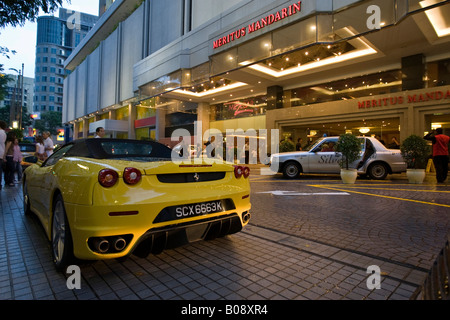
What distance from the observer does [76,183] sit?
2.38 m

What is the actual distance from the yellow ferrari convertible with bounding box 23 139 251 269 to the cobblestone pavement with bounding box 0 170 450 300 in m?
0.29

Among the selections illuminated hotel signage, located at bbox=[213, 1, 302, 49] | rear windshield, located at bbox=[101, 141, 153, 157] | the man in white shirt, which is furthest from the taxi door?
the man in white shirt

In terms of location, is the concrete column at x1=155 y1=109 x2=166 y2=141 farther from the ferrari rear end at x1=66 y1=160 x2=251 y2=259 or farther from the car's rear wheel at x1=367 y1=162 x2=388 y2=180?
the ferrari rear end at x1=66 y1=160 x2=251 y2=259

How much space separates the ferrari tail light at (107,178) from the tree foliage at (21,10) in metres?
8.13

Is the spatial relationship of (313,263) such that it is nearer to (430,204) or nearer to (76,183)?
(76,183)

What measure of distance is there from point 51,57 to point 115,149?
Answer: 383ft

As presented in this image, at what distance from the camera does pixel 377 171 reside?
10.3m

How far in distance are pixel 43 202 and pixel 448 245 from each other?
3857mm

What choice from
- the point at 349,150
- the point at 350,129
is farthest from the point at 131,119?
the point at 349,150

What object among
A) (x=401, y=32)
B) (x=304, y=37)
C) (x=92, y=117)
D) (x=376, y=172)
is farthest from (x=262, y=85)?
(x=92, y=117)

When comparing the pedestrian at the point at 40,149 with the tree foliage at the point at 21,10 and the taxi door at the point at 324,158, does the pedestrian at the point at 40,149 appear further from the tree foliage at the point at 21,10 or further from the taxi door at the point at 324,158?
the taxi door at the point at 324,158

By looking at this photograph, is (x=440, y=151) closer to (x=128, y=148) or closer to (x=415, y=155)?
(x=415, y=155)

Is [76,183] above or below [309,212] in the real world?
above

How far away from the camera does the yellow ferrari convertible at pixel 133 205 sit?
7.20 ft
